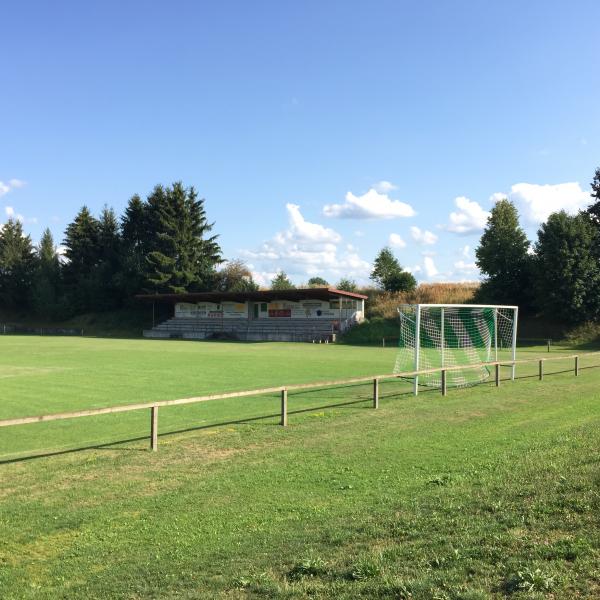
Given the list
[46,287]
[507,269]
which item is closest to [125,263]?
[46,287]

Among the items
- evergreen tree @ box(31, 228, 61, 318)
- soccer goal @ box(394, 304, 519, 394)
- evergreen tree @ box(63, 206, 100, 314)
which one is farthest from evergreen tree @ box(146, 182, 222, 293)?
soccer goal @ box(394, 304, 519, 394)

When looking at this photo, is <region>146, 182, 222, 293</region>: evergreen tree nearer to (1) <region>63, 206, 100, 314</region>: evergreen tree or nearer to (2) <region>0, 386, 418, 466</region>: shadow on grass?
(1) <region>63, 206, 100, 314</region>: evergreen tree

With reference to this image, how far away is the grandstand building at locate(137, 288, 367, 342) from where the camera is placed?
50781mm

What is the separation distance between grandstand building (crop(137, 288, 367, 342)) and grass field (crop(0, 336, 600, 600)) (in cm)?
3707

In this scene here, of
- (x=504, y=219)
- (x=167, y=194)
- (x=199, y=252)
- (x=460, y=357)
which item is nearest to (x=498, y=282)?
(x=504, y=219)

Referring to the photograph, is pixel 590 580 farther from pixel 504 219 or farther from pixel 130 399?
pixel 504 219

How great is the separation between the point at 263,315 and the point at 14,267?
42.9 meters

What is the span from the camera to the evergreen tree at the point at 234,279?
70.7 metres

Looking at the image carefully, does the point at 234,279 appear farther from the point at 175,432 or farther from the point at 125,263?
the point at 175,432

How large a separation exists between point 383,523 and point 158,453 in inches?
182

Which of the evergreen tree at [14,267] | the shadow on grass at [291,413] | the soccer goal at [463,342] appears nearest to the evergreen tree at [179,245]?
the evergreen tree at [14,267]

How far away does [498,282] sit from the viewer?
46.9 m

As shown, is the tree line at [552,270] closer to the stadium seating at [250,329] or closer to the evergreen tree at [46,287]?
the stadium seating at [250,329]

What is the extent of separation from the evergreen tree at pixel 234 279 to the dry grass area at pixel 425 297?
60.9 ft
